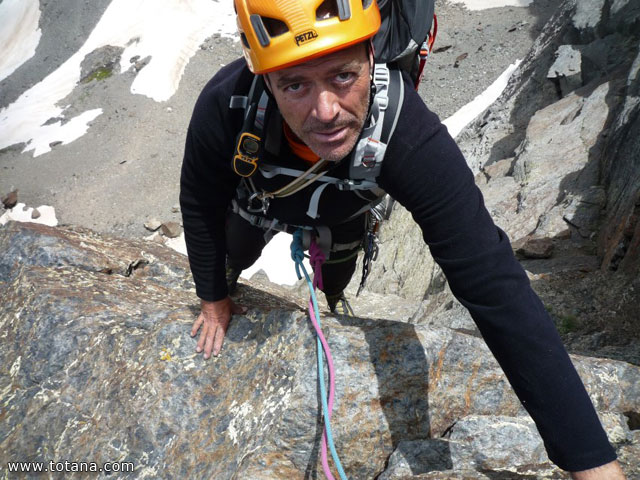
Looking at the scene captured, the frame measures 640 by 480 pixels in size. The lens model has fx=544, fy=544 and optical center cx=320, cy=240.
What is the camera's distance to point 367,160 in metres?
3.71

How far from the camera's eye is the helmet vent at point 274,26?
3.68 metres

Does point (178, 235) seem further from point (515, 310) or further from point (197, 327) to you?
point (515, 310)

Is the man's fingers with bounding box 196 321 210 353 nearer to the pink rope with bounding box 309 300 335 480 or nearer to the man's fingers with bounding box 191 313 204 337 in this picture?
the man's fingers with bounding box 191 313 204 337

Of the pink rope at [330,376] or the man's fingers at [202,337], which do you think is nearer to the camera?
the pink rope at [330,376]

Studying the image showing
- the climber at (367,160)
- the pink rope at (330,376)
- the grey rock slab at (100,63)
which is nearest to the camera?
the climber at (367,160)

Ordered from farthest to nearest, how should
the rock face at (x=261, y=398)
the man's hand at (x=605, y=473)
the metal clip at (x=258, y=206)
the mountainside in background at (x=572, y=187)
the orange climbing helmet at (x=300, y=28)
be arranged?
the mountainside in background at (x=572, y=187) → the metal clip at (x=258, y=206) → the rock face at (x=261, y=398) → the orange climbing helmet at (x=300, y=28) → the man's hand at (x=605, y=473)

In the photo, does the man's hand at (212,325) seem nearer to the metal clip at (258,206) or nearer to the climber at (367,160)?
the metal clip at (258,206)

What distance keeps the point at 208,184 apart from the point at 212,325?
1368 millimetres

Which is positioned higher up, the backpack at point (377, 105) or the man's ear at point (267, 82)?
the man's ear at point (267, 82)

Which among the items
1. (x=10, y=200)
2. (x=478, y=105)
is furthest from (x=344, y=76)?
(x=10, y=200)

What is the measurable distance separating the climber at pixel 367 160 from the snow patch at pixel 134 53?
1937 inches

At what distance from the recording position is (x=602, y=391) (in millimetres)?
4457

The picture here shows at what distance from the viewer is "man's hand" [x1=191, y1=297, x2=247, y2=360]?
198 inches

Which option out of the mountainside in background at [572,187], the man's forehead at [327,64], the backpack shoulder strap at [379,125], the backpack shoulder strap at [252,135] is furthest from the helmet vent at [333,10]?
the mountainside in background at [572,187]
